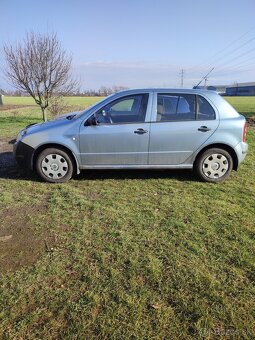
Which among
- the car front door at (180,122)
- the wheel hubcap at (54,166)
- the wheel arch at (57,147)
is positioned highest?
the car front door at (180,122)

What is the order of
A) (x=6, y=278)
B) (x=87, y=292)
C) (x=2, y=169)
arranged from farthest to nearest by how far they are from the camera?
1. (x=2, y=169)
2. (x=6, y=278)
3. (x=87, y=292)

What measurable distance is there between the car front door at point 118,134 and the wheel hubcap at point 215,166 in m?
1.14

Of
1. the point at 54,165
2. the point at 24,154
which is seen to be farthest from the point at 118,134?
the point at 24,154

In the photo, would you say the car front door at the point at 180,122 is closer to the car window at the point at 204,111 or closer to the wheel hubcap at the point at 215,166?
the car window at the point at 204,111

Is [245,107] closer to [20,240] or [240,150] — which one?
[240,150]

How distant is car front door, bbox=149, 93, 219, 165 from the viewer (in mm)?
5332

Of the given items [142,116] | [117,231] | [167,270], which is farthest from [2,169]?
[167,270]

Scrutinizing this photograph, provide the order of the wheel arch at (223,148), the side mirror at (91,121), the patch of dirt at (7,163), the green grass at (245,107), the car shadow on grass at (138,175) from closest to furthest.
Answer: the side mirror at (91,121), the wheel arch at (223,148), the car shadow on grass at (138,175), the patch of dirt at (7,163), the green grass at (245,107)

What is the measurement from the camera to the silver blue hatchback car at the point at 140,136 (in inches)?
210

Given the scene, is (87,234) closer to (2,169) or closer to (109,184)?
(109,184)

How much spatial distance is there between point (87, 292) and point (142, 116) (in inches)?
135

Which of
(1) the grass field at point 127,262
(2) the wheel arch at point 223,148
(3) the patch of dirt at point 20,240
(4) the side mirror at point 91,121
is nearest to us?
(1) the grass field at point 127,262

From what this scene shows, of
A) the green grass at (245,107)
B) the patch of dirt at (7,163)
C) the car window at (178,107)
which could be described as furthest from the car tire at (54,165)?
the green grass at (245,107)

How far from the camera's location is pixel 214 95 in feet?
18.1
